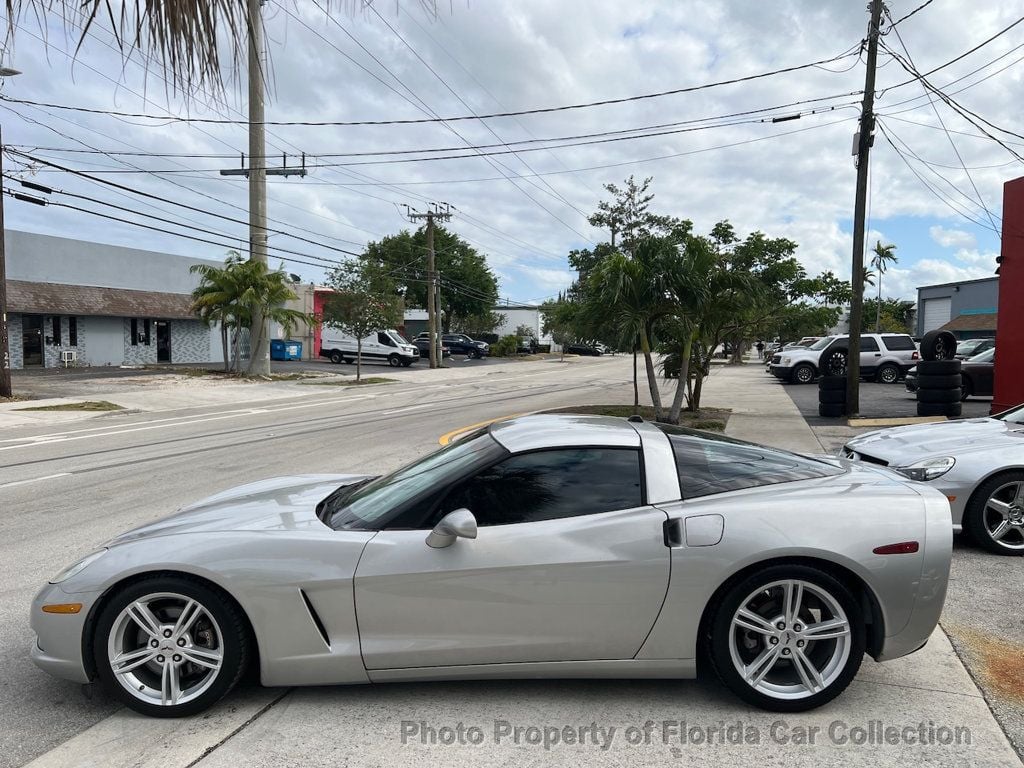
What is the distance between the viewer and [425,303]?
74.9m

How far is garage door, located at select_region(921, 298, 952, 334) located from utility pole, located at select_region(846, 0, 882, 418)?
185 ft

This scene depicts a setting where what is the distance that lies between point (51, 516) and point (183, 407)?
47.1 feet

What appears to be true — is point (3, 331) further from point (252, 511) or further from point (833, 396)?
point (833, 396)

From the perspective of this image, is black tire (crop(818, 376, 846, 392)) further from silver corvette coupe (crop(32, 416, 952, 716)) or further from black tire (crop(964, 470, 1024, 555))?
silver corvette coupe (crop(32, 416, 952, 716))

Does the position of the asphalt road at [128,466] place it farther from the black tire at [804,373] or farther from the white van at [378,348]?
the white van at [378,348]

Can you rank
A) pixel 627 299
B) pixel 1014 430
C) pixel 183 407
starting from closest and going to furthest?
pixel 1014 430, pixel 627 299, pixel 183 407

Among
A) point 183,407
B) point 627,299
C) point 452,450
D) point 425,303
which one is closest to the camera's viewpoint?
point 452,450

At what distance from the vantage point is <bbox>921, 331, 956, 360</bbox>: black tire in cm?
1437

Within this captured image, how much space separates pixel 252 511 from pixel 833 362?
1908 centimetres

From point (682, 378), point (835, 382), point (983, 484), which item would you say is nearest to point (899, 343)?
point (835, 382)

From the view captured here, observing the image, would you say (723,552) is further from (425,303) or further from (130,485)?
(425,303)

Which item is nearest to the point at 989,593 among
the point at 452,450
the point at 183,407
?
the point at 452,450

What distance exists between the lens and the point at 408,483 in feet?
12.1

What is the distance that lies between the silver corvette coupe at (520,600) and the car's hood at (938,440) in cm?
293
